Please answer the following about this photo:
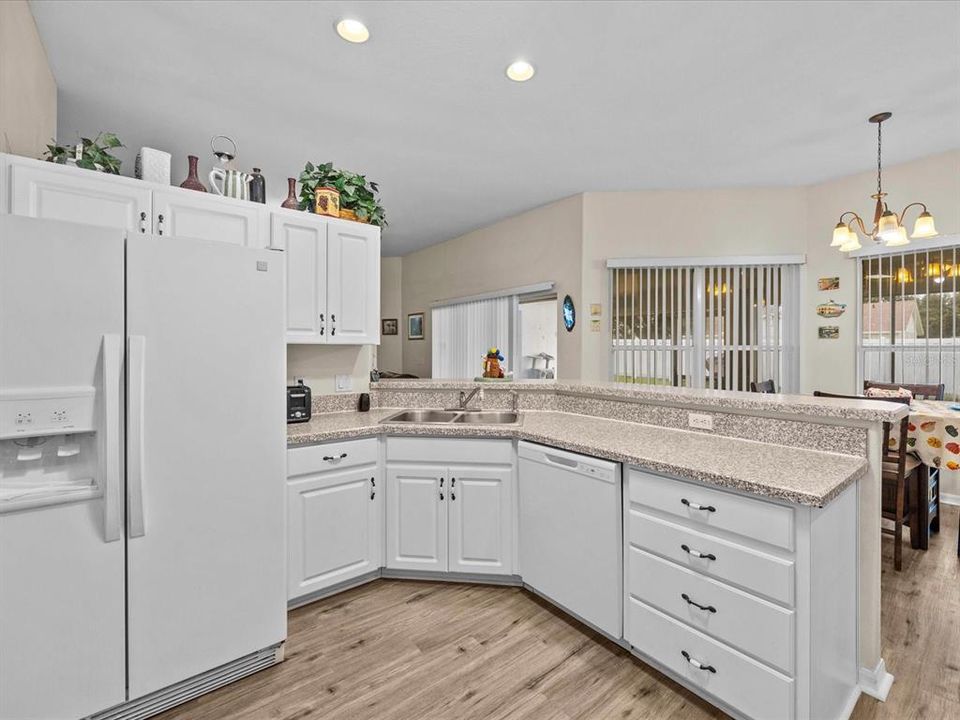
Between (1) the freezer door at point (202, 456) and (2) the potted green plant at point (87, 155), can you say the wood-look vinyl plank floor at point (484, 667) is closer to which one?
(1) the freezer door at point (202, 456)

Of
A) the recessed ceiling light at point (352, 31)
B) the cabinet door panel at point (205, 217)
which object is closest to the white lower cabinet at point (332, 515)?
the cabinet door panel at point (205, 217)

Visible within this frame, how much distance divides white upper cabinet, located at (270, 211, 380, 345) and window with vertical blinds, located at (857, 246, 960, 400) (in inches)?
179

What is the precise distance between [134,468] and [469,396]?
6.17 ft

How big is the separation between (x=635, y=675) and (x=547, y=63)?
3.07 metres

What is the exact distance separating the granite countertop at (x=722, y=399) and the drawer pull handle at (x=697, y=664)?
3.35 feet

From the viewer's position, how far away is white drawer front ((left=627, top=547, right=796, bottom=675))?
141cm

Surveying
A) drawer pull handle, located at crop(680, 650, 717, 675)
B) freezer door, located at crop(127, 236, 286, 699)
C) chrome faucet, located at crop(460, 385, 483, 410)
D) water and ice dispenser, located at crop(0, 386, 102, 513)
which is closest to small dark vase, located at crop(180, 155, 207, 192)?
freezer door, located at crop(127, 236, 286, 699)

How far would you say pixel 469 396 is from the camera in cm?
307

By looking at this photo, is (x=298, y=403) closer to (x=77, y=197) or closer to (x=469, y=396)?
(x=469, y=396)

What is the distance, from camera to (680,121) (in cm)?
335

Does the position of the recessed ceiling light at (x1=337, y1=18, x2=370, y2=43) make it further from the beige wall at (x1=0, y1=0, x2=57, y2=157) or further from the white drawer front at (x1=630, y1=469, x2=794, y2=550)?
the white drawer front at (x1=630, y1=469, x2=794, y2=550)

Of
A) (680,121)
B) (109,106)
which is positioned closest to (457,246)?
(680,121)

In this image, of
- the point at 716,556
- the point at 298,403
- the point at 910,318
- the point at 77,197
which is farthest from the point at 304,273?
the point at 910,318

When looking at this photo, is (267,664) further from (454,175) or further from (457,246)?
(457,246)
